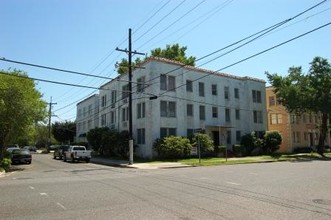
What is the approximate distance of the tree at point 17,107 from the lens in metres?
28.5

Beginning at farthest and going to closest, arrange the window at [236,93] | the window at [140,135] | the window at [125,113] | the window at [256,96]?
the window at [256,96] < the window at [236,93] < the window at [125,113] < the window at [140,135]

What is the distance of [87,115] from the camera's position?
62.8m

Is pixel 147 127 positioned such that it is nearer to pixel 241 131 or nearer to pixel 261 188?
pixel 241 131

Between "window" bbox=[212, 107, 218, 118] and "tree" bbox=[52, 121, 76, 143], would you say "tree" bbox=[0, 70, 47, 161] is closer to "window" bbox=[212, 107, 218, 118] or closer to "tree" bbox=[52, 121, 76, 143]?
"window" bbox=[212, 107, 218, 118]

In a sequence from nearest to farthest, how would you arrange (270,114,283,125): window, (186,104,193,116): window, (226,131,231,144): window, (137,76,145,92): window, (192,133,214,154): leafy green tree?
(192,133,214,154): leafy green tree
(137,76,145,92): window
(186,104,193,116): window
(226,131,231,144): window
(270,114,283,125): window

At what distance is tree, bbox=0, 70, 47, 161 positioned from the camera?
2853 cm

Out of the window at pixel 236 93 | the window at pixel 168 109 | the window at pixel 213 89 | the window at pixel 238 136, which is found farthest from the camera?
the window at pixel 236 93

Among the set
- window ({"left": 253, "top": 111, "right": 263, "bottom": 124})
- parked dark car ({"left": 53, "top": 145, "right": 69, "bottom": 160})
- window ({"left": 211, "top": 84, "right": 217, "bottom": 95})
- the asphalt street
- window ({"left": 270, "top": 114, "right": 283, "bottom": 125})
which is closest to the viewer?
the asphalt street

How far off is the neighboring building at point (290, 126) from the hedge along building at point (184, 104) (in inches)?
236

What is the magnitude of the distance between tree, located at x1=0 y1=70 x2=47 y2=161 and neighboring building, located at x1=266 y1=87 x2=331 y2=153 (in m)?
33.1

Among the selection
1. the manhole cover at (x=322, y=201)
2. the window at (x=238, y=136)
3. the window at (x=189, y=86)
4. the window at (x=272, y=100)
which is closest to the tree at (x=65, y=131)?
the window at (x=272, y=100)

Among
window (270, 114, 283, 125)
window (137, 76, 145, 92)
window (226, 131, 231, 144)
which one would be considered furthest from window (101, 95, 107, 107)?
window (270, 114, 283, 125)

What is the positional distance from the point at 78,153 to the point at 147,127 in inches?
276

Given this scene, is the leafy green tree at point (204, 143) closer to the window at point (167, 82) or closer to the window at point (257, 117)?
the window at point (167, 82)
